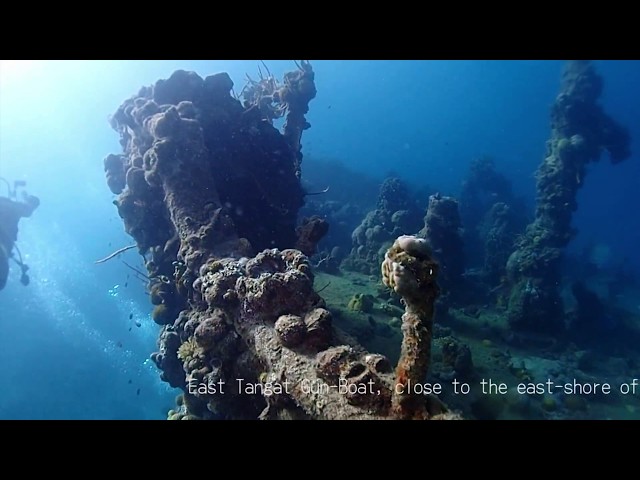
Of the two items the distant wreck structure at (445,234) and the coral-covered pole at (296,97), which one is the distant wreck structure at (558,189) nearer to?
the distant wreck structure at (445,234)

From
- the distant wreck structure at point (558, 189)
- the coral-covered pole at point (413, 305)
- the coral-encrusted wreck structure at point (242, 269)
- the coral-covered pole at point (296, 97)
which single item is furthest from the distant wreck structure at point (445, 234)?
the coral-covered pole at point (413, 305)

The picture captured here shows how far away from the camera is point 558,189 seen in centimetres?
1948

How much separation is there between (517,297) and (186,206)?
1211cm

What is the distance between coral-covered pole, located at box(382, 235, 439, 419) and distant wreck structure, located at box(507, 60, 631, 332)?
1148cm

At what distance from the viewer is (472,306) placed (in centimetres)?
1540

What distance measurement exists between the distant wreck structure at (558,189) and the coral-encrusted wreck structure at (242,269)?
30.8 ft

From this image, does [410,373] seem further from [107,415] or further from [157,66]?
[157,66]

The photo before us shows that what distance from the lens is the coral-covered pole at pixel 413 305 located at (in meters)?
3.92

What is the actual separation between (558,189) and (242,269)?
18135 millimetres

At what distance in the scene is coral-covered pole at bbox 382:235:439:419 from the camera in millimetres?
3916
